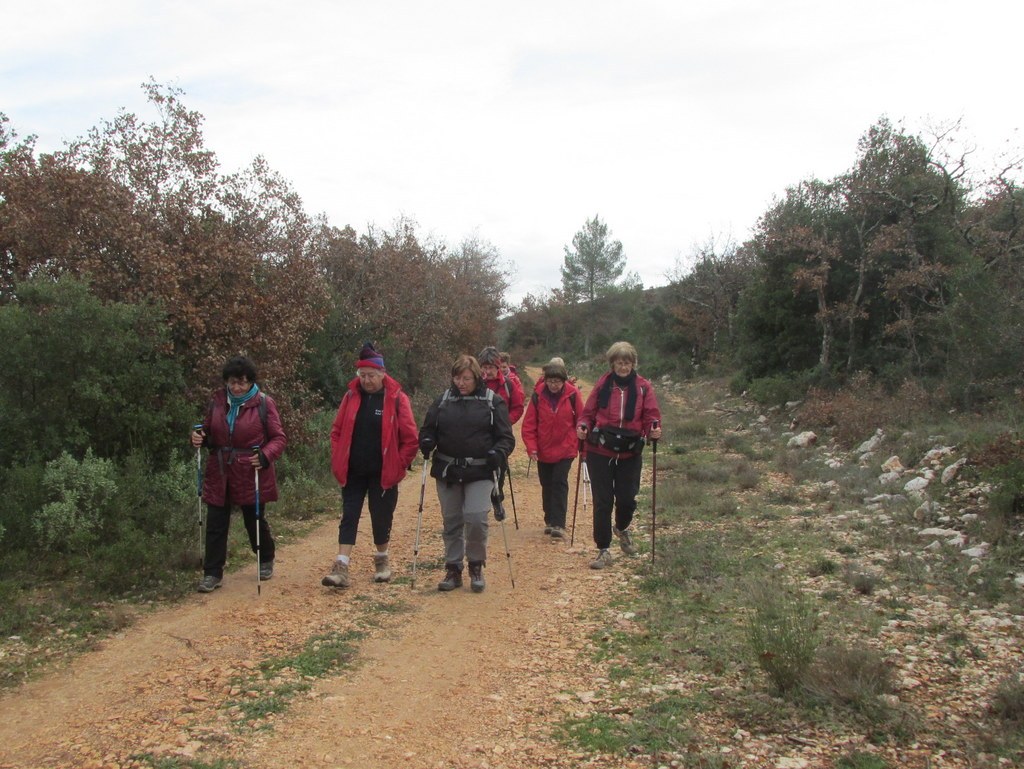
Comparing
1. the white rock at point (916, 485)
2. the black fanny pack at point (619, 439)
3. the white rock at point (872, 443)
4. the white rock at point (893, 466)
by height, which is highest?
the black fanny pack at point (619, 439)

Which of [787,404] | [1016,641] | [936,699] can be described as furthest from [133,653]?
[787,404]

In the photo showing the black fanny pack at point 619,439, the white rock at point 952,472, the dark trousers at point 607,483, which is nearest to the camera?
the black fanny pack at point 619,439

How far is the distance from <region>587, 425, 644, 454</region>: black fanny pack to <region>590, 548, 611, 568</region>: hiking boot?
1024mm

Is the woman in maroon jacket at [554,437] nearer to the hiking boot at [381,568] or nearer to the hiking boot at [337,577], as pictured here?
the hiking boot at [381,568]

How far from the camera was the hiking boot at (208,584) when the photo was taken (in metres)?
6.49

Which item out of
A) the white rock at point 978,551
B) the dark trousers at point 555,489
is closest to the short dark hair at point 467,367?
the dark trousers at point 555,489

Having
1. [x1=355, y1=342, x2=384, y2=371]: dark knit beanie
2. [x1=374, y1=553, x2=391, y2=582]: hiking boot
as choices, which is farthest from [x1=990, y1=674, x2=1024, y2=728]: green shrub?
[x1=355, y1=342, x2=384, y2=371]: dark knit beanie

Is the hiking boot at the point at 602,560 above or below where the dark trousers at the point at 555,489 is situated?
below

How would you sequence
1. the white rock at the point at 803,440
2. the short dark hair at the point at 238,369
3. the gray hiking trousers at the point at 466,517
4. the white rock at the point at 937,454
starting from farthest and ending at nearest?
1. the white rock at the point at 803,440
2. the white rock at the point at 937,454
3. the gray hiking trousers at the point at 466,517
4. the short dark hair at the point at 238,369

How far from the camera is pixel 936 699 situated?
425 centimetres

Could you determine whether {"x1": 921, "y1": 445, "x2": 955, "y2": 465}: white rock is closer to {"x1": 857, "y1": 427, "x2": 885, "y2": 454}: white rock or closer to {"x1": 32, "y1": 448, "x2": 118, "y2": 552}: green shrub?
{"x1": 857, "y1": 427, "x2": 885, "y2": 454}: white rock

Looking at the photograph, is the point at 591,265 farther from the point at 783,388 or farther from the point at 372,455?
the point at 372,455

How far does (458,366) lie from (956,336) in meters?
11.1

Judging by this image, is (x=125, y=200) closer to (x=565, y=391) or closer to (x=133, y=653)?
(x=565, y=391)
